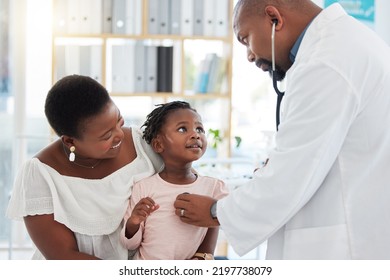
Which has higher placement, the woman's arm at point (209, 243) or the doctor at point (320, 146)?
the doctor at point (320, 146)

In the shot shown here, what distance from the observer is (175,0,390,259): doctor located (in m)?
1.27

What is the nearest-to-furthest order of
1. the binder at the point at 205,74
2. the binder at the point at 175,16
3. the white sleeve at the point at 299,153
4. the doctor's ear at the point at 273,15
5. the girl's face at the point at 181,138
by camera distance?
the white sleeve at the point at 299,153 < the doctor's ear at the point at 273,15 < the girl's face at the point at 181,138 < the binder at the point at 175,16 < the binder at the point at 205,74

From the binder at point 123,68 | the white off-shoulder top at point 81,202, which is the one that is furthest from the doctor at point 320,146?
the binder at point 123,68

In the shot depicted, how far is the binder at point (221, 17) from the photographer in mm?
4254

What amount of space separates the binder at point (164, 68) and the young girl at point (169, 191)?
2550 mm

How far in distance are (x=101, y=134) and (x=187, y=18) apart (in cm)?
283

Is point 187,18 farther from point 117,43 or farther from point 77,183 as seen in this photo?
point 77,183

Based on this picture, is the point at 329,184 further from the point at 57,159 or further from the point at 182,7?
the point at 182,7

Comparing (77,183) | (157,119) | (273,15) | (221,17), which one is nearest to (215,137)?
(221,17)

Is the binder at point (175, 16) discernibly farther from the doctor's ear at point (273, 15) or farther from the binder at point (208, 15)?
the doctor's ear at point (273, 15)

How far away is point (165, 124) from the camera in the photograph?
1662mm

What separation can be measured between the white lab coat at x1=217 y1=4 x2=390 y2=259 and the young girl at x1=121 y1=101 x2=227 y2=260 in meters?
0.22

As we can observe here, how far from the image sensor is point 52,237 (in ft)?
4.99
